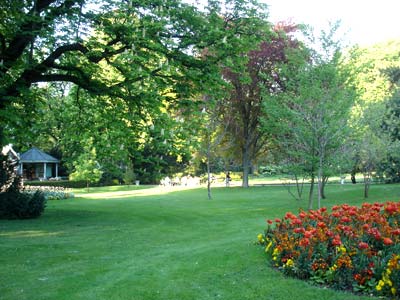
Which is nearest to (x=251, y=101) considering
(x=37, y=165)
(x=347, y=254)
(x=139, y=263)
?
(x=139, y=263)

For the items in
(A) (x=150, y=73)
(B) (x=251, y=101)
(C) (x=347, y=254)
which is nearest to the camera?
(C) (x=347, y=254)

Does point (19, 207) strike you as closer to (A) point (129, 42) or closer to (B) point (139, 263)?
(A) point (129, 42)

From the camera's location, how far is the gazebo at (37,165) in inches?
1978

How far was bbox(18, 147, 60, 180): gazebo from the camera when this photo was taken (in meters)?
50.2

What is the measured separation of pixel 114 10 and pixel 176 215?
8.38m

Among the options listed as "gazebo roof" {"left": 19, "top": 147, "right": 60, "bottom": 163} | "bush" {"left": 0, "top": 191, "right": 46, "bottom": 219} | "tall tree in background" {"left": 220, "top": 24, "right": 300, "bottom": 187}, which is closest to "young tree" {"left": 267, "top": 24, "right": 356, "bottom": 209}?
"bush" {"left": 0, "top": 191, "right": 46, "bottom": 219}

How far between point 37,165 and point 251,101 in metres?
31.1

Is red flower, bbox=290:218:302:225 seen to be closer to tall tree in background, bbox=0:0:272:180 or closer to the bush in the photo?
tall tree in background, bbox=0:0:272:180

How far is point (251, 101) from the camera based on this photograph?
1388 inches

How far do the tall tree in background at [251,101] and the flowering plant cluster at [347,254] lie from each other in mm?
23786

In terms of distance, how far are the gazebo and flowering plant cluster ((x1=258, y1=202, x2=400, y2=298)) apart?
46.8 metres

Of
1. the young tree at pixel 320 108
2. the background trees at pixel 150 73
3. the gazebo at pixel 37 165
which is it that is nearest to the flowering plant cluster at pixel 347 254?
the young tree at pixel 320 108

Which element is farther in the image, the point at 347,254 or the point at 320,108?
the point at 320,108

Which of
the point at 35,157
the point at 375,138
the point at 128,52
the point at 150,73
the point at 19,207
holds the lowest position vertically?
the point at 19,207
